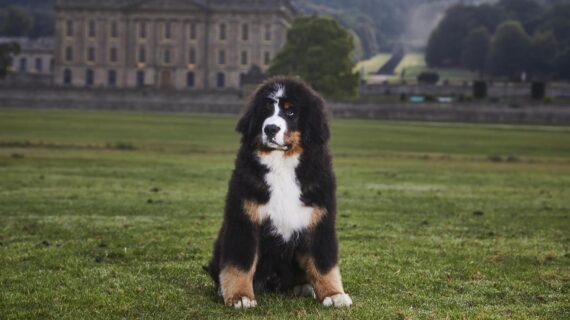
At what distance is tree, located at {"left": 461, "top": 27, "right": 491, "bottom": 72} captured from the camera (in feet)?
457

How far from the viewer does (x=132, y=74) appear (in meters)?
128

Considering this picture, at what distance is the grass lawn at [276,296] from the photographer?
24.3 feet

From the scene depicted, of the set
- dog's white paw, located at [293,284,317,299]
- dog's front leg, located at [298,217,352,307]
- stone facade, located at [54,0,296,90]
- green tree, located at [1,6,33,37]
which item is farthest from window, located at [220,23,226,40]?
dog's front leg, located at [298,217,352,307]

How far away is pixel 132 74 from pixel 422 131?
3023 inches

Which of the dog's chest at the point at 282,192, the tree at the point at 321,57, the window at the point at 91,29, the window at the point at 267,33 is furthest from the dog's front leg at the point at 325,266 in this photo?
the window at the point at 91,29

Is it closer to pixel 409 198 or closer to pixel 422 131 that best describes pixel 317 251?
pixel 409 198

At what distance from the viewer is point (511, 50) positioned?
12575 centimetres

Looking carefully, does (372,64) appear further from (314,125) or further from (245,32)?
(314,125)

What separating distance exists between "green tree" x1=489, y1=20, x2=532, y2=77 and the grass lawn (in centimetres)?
9766

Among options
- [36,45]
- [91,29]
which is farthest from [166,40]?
[36,45]

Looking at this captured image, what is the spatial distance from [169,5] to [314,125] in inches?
4795

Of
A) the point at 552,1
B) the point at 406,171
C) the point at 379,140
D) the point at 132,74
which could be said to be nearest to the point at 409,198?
the point at 406,171

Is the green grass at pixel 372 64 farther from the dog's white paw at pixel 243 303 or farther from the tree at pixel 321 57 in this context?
the dog's white paw at pixel 243 303

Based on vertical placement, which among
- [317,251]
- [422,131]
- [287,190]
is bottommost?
[422,131]
